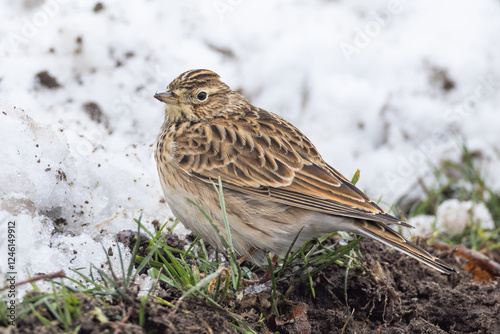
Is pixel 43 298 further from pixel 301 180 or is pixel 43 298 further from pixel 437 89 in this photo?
pixel 437 89

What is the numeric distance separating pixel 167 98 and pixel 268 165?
1.24 metres

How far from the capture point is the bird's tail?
442cm

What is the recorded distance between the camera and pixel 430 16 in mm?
9727

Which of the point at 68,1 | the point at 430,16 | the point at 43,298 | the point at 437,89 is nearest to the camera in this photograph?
the point at 43,298

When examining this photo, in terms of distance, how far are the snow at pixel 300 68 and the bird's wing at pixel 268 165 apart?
974mm

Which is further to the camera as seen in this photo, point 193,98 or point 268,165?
point 193,98

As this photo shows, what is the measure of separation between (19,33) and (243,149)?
4.28 metres

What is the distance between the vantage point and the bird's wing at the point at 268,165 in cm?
478

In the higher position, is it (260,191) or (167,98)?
(167,98)

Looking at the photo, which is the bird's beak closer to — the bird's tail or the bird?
the bird

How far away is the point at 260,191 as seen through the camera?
491 cm

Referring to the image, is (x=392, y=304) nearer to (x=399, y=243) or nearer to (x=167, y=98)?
(x=399, y=243)

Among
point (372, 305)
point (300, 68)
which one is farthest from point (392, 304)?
point (300, 68)

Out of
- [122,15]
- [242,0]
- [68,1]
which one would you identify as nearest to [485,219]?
[242,0]
